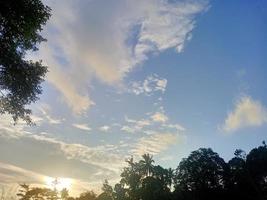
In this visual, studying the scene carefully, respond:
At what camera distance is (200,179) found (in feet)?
261

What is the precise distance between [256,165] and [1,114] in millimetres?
71052

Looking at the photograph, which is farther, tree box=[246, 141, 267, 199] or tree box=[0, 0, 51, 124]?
tree box=[246, 141, 267, 199]

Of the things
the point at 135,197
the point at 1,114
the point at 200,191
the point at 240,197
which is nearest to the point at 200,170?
the point at 200,191

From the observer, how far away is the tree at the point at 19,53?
67.9 ft

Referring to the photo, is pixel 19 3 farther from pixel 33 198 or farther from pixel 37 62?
pixel 33 198

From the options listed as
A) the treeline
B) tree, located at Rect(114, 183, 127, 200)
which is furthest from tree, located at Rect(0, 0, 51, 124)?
tree, located at Rect(114, 183, 127, 200)

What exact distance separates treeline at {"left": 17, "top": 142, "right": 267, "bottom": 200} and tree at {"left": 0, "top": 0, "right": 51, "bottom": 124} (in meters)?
51.8

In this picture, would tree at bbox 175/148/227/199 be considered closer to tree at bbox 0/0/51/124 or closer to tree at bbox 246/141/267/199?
tree at bbox 246/141/267/199

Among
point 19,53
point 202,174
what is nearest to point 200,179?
point 202,174

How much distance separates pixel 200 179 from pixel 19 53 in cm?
6383

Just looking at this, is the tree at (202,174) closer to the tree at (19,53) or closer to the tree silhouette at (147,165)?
the tree silhouette at (147,165)

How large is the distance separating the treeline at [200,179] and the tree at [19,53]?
2039 inches

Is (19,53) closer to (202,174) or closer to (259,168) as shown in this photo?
(202,174)

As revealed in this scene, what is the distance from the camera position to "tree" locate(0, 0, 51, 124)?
2070cm
